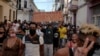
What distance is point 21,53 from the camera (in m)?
8.24

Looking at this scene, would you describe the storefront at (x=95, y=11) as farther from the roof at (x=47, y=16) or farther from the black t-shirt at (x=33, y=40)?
the roof at (x=47, y=16)

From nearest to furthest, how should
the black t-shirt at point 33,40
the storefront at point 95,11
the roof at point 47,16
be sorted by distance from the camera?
the black t-shirt at point 33,40
the storefront at point 95,11
the roof at point 47,16

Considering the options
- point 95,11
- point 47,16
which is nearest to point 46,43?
point 95,11

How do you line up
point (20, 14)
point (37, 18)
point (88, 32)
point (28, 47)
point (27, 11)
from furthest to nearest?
point (27, 11)
point (20, 14)
point (37, 18)
point (28, 47)
point (88, 32)

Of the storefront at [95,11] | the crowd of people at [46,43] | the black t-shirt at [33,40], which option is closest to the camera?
the crowd of people at [46,43]

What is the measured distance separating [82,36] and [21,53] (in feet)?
14.1

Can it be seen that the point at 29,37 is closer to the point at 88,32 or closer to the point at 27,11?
the point at 88,32

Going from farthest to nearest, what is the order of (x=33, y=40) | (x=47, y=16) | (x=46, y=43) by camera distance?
(x=47, y=16)
(x=46, y=43)
(x=33, y=40)

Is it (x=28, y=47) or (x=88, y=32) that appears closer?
(x=88, y=32)

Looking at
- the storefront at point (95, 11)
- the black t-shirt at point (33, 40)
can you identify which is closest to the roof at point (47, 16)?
the storefront at point (95, 11)

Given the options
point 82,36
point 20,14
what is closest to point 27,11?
point 20,14

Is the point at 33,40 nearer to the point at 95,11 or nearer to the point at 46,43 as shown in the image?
the point at 46,43

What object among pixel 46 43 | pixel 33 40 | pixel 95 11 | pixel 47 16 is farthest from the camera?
pixel 47 16

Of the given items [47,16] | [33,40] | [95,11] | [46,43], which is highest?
[95,11]
